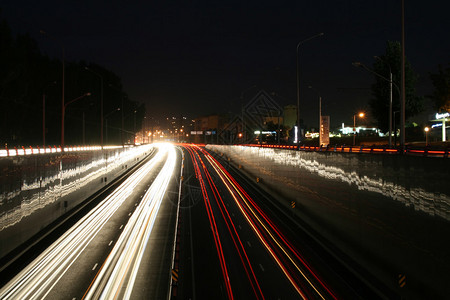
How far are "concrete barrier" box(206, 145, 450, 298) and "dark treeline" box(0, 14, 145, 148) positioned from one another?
34836 mm

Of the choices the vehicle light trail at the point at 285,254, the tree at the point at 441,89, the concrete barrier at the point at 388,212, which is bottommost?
the vehicle light trail at the point at 285,254

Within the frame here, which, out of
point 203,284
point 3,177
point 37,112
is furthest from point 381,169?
point 37,112

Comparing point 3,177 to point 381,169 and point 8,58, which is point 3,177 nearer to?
point 381,169

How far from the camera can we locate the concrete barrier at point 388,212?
1151 centimetres

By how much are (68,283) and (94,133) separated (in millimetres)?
97781

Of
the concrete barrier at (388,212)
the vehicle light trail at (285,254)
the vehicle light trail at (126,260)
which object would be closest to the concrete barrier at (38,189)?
the vehicle light trail at (126,260)

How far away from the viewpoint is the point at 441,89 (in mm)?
45000

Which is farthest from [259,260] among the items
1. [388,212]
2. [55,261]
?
[55,261]

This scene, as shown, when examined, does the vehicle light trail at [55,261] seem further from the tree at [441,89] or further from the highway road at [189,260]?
the tree at [441,89]

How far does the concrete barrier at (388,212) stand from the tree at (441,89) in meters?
27.5

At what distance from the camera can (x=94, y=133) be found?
108062 mm

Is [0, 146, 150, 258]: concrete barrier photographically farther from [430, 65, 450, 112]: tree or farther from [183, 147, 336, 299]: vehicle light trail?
[430, 65, 450, 112]: tree

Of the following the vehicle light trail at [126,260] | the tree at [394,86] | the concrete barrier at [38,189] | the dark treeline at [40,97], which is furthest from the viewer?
the tree at [394,86]

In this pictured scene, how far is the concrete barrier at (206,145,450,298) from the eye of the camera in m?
11.5
